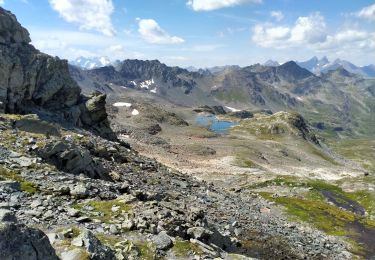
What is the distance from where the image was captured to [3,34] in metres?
84.8

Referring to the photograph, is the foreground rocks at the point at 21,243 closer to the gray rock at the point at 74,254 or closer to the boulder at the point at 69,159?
the gray rock at the point at 74,254

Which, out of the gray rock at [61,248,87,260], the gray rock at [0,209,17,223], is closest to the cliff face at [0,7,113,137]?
the gray rock at [61,248,87,260]

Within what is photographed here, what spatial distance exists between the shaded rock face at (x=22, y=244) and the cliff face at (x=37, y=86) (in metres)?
56.2

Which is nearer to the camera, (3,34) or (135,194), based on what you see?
(135,194)

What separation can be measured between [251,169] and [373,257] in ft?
279

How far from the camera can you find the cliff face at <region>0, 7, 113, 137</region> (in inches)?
3019

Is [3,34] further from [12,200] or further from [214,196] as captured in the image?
[12,200]

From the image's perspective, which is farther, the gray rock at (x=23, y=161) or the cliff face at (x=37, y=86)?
the cliff face at (x=37, y=86)

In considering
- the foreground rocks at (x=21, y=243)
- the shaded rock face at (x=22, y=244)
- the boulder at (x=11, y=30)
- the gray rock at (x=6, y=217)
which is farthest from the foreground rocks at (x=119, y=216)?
the boulder at (x=11, y=30)

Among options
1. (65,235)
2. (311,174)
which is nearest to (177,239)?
(65,235)

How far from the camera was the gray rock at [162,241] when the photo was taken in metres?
29.2

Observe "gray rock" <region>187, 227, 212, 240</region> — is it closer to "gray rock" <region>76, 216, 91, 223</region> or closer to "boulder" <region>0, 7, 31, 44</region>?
"gray rock" <region>76, 216, 91, 223</region>

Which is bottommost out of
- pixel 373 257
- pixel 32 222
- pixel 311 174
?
pixel 311 174

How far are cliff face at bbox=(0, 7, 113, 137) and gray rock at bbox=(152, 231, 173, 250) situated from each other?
4961 cm
